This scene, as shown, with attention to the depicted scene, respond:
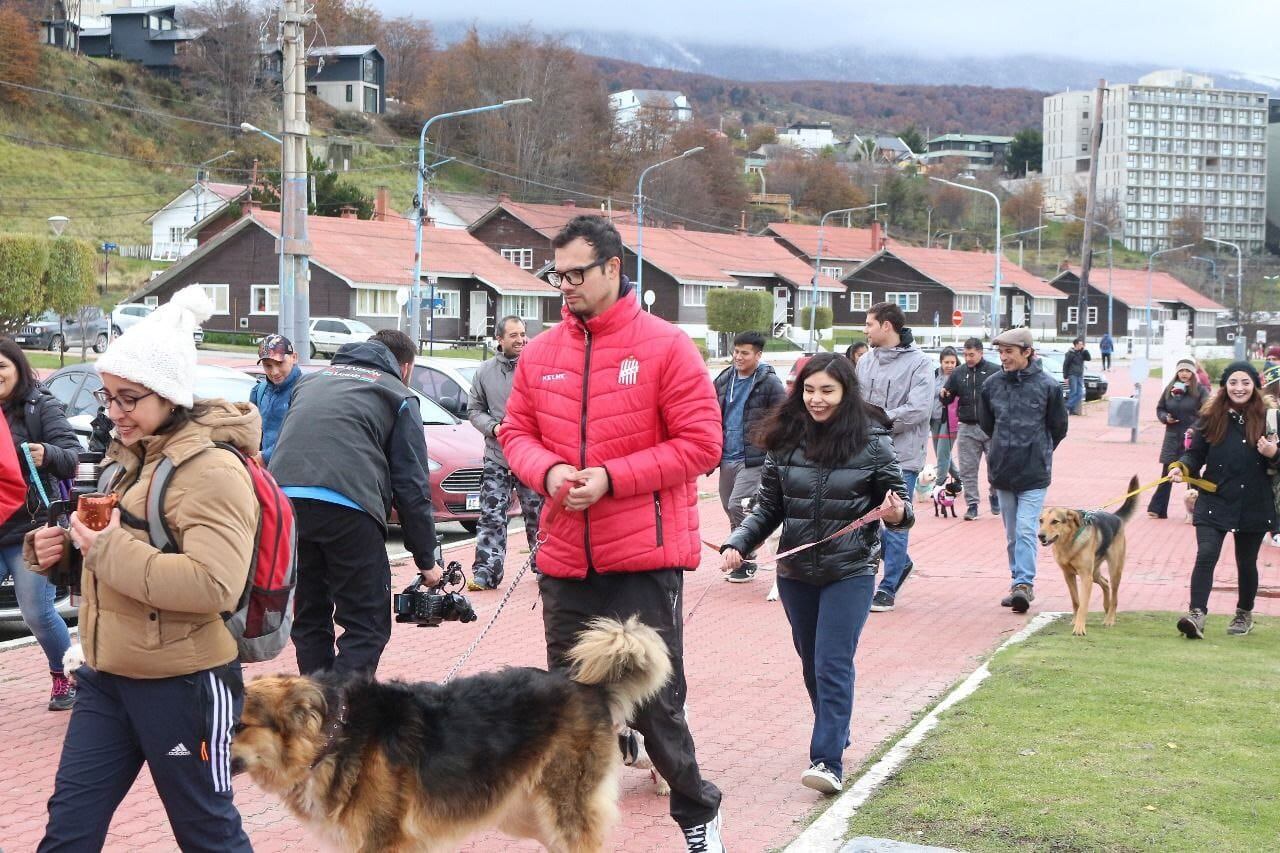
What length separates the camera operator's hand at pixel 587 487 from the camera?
182 inches

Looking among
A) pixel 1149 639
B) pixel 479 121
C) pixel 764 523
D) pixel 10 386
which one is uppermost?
pixel 479 121

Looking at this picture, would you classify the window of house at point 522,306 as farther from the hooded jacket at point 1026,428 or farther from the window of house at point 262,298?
the hooded jacket at point 1026,428

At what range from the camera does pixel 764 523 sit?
6281 mm

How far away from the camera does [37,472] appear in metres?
6.95

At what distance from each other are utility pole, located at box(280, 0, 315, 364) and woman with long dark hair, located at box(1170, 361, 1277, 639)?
52.6 ft

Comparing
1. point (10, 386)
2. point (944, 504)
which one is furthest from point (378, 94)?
point (10, 386)

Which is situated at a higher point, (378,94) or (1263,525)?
(378,94)

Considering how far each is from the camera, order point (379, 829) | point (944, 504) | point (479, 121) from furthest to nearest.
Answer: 1. point (479, 121)
2. point (944, 504)
3. point (379, 829)

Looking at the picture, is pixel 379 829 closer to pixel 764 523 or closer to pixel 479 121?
pixel 764 523

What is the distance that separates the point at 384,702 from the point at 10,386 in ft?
13.6

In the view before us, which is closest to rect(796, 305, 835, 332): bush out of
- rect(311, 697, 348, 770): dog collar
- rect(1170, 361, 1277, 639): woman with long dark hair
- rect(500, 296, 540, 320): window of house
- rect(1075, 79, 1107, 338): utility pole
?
rect(500, 296, 540, 320): window of house

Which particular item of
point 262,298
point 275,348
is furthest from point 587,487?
point 262,298

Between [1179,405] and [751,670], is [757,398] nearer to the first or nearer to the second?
[751,670]

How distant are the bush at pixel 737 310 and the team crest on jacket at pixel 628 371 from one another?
60308mm
